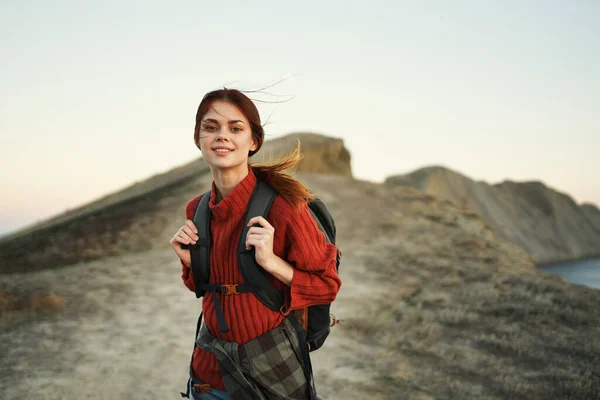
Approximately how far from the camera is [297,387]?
2023mm

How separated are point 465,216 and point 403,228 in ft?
9.92

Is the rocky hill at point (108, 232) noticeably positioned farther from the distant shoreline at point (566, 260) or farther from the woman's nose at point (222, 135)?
the distant shoreline at point (566, 260)

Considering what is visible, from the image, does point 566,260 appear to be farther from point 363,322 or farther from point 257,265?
point 257,265

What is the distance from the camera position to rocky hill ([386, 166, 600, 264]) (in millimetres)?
38656

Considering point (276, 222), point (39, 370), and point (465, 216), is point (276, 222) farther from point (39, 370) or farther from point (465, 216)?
point (465, 216)

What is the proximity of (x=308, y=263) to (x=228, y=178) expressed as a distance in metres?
0.55

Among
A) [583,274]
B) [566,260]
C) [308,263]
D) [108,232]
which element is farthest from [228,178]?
[566,260]

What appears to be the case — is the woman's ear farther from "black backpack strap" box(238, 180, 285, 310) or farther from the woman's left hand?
the woman's left hand

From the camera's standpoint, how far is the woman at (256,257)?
1.92 m

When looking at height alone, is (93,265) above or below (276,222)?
below

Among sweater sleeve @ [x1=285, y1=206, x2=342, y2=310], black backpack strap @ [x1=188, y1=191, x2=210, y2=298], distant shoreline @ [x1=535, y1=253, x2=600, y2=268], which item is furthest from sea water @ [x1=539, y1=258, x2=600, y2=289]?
distant shoreline @ [x1=535, y1=253, x2=600, y2=268]

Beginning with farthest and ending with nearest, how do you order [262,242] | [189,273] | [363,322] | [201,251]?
1. [363,322]
2. [189,273]
3. [201,251]
4. [262,242]

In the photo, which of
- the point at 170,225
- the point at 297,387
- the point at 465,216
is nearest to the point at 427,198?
the point at 465,216

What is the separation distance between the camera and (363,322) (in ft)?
21.9
